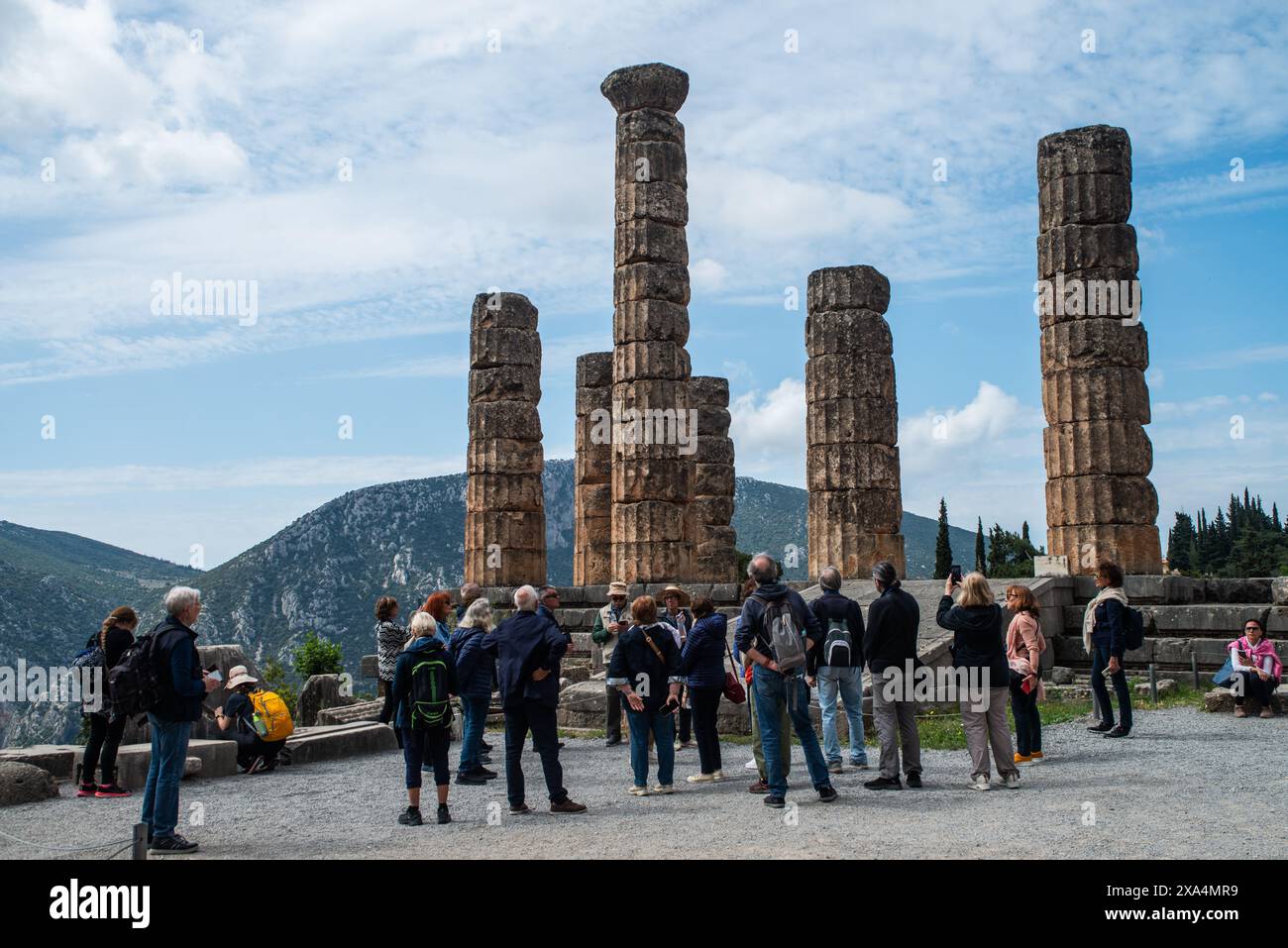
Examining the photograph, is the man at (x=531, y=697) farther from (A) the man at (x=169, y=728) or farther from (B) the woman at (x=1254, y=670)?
(B) the woman at (x=1254, y=670)

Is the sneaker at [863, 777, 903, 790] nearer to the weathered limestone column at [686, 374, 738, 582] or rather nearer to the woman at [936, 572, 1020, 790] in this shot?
the woman at [936, 572, 1020, 790]

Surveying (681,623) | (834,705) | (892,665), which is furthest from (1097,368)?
(892,665)

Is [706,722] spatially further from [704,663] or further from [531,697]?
[531,697]

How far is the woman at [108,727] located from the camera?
1093cm

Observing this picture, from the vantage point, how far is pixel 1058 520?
2083 cm

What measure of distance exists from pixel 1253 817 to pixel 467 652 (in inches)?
247

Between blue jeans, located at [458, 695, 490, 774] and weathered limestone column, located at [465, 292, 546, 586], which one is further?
weathered limestone column, located at [465, 292, 546, 586]

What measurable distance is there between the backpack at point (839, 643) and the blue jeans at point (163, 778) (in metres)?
5.55

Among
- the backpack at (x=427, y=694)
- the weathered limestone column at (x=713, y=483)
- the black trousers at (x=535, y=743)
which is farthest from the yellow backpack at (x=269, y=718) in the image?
the weathered limestone column at (x=713, y=483)

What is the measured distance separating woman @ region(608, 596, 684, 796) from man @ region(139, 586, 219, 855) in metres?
3.52

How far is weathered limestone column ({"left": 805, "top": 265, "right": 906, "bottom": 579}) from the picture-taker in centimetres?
2369

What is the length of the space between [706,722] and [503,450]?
658 inches

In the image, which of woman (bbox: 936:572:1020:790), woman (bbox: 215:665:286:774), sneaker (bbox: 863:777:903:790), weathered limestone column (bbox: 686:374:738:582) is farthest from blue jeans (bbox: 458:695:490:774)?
weathered limestone column (bbox: 686:374:738:582)
